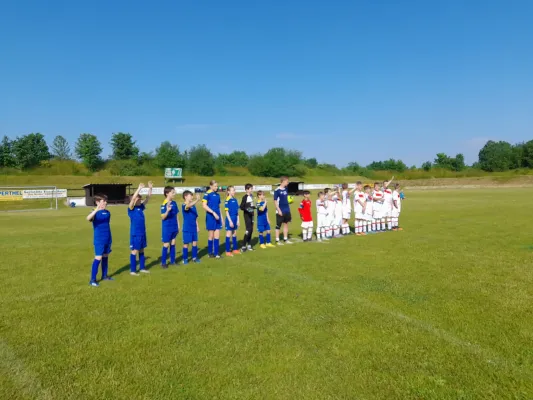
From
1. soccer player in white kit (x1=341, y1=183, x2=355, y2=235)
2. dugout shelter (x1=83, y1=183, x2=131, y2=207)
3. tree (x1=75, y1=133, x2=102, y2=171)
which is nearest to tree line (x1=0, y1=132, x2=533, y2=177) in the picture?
tree (x1=75, y1=133, x2=102, y2=171)

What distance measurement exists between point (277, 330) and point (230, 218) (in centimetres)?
590

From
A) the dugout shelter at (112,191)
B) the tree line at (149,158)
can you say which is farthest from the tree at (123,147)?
the dugout shelter at (112,191)

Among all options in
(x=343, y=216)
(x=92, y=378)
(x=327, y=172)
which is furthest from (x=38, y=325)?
(x=327, y=172)

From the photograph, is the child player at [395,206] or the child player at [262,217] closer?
the child player at [262,217]

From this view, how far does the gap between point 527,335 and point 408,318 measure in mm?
1443

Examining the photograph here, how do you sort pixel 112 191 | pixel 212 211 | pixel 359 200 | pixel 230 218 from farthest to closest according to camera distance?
pixel 112 191 < pixel 359 200 < pixel 230 218 < pixel 212 211

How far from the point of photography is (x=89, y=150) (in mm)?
79062

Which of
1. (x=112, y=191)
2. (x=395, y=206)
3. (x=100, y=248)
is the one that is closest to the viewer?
(x=100, y=248)

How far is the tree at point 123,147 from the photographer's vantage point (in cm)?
8481

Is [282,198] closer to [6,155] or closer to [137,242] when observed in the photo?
[137,242]

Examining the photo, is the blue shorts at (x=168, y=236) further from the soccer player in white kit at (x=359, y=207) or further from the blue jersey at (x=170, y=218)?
the soccer player in white kit at (x=359, y=207)

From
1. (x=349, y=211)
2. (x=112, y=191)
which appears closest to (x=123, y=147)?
(x=112, y=191)

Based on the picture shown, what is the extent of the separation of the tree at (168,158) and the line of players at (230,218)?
70.2 metres

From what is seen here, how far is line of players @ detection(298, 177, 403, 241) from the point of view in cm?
1312
